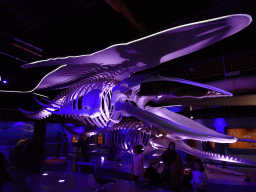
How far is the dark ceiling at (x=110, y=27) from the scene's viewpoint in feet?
11.0

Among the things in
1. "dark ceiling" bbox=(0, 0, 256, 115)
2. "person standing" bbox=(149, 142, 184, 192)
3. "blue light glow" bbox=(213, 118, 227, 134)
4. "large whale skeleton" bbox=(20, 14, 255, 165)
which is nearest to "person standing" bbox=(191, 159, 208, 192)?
"person standing" bbox=(149, 142, 184, 192)

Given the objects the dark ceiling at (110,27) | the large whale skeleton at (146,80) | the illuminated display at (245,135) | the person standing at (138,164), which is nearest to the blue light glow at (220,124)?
the illuminated display at (245,135)

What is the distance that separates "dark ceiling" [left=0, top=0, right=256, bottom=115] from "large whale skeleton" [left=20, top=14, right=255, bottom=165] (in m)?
0.41

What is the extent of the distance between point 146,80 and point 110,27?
219 cm

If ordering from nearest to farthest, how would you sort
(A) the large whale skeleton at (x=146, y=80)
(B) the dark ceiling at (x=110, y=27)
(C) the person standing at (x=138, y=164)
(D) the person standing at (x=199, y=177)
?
(A) the large whale skeleton at (x=146, y=80) → (B) the dark ceiling at (x=110, y=27) → (D) the person standing at (x=199, y=177) → (C) the person standing at (x=138, y=164)

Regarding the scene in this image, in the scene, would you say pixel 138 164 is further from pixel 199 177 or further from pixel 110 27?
pixel 110 27

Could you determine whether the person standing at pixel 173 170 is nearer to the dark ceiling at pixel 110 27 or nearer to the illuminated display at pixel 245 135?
the dark ceiling at pixel 110 27

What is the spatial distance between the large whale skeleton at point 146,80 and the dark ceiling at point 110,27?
41 cm

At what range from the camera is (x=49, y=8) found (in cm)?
352

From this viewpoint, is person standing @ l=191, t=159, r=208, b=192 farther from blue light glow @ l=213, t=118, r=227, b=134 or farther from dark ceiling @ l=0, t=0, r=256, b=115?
blue light glow @ l=213, t=118, r=227, b=134

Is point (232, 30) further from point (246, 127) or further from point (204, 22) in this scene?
point (246, 127)

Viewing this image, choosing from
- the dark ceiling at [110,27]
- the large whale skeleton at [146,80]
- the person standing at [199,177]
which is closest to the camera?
the large whale skeleton at [146,80]

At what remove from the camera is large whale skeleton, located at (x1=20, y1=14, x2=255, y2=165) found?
171 centimetres

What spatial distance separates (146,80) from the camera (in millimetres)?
2926
